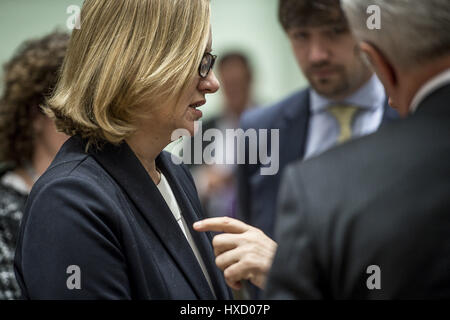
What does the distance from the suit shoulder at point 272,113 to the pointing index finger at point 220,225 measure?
107 cm

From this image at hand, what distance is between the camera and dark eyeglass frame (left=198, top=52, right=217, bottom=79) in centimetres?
134

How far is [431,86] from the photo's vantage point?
838 millimetres

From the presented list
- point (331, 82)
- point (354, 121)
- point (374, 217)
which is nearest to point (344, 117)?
point (354, 121)

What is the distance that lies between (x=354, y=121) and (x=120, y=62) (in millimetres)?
1106

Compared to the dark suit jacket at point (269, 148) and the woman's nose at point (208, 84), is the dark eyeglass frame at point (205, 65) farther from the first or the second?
the dark suit jacket at point (269, 148)

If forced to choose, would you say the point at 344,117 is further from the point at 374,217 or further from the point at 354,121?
the point at 374,217

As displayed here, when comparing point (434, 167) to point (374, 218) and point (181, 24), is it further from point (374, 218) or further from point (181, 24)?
point (181, 24)

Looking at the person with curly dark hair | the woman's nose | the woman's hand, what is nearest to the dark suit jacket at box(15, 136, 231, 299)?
the woman's hand

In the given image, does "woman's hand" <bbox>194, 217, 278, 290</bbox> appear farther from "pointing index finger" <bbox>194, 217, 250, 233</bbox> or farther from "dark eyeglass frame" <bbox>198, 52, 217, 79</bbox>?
"dark eyeglass frame" <bbox>198, 52, 217, 79</bbox>

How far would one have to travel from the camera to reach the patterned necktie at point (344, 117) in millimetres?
2123

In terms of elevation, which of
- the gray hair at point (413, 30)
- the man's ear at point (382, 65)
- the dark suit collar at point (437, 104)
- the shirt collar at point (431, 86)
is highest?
the gray hair at point (413, 30)

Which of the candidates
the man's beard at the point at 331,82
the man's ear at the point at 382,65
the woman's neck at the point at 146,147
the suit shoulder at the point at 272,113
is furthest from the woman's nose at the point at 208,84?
the suit shoulder at the point at 272,113

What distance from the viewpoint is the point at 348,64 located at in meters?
2.08
